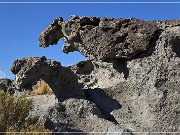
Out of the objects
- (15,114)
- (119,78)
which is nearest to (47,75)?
(15,114)

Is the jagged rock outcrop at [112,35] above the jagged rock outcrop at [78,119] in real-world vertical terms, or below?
above

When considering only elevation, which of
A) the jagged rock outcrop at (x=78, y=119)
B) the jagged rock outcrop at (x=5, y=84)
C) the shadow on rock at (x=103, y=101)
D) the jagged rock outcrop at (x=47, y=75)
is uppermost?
the jagged rock outcrop at (x=5, y=84)

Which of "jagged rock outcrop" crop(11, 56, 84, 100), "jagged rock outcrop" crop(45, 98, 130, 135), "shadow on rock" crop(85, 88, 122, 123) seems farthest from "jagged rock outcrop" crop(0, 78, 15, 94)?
"jagged rock outcrop" crop(45, 98, 130, 135)

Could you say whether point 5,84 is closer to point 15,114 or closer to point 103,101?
point 103,101

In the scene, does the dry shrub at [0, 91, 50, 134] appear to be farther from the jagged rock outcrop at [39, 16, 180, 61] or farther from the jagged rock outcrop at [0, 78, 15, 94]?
the jagged rock outcrop at [0, 78, 15, 94]

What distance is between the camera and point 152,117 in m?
10.8

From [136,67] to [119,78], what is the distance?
2.30 ft

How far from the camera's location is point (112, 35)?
1130 cm

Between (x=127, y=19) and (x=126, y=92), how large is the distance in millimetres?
1985

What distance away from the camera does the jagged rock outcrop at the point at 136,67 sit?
35.6 ft

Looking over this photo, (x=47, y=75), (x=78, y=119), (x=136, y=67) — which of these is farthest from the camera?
(x=136, y=67)

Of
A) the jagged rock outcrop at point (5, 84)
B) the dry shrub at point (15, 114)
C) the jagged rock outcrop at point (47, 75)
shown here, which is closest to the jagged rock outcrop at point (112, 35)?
the jagged rock outcrop at point (47, 75)

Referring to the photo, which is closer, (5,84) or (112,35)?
(112,35)

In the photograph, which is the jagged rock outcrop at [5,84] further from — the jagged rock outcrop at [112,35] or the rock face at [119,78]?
the jagged rock outcrop at [112,35]
